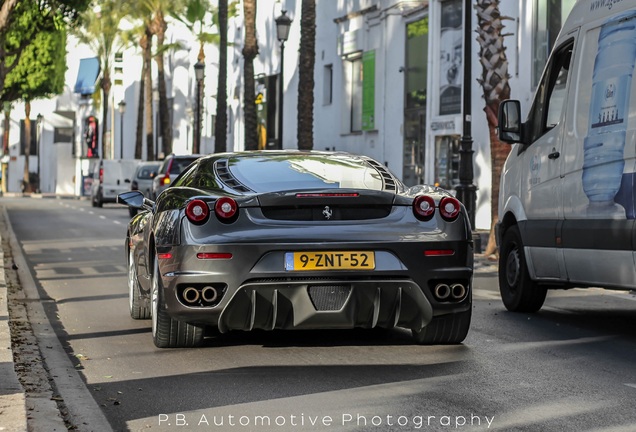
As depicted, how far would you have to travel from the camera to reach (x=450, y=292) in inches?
365

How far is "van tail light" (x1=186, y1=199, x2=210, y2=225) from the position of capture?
902 cm

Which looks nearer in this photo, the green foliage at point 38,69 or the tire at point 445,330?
the tire at point 445,330

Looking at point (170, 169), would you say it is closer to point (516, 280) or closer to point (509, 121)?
point (516, 280)

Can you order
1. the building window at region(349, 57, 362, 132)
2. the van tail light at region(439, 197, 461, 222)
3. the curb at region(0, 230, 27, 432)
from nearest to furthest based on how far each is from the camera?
the curb at region(0, 230, 27, 432), the van tail light at region(439, 197, 461, 222), the building window at region(349, 57, 362, 132)

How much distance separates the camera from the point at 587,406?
7215 millimetres

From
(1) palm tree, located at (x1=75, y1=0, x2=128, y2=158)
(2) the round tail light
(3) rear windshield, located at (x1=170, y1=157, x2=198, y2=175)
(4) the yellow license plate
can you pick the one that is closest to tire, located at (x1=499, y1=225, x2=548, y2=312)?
(2) the round tail light

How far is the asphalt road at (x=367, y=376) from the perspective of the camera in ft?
22.5

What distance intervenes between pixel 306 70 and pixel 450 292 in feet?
78.9

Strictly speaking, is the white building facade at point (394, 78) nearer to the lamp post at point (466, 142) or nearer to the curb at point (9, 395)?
the lamp post at point (466, 142)

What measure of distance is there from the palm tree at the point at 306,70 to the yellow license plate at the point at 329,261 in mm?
23492

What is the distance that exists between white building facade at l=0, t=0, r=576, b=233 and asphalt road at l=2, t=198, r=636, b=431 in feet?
42.4

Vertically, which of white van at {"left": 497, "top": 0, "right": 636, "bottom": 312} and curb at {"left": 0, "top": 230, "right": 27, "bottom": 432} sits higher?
white van at {"left": 497, "top": 0, "right": 636, "bottom": 312}

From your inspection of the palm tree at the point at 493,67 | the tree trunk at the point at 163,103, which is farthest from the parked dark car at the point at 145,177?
the palm tree at the point at 493,67

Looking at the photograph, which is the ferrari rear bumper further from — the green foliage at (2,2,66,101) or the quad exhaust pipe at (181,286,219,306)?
the green foliage at (2,2,66,101)
